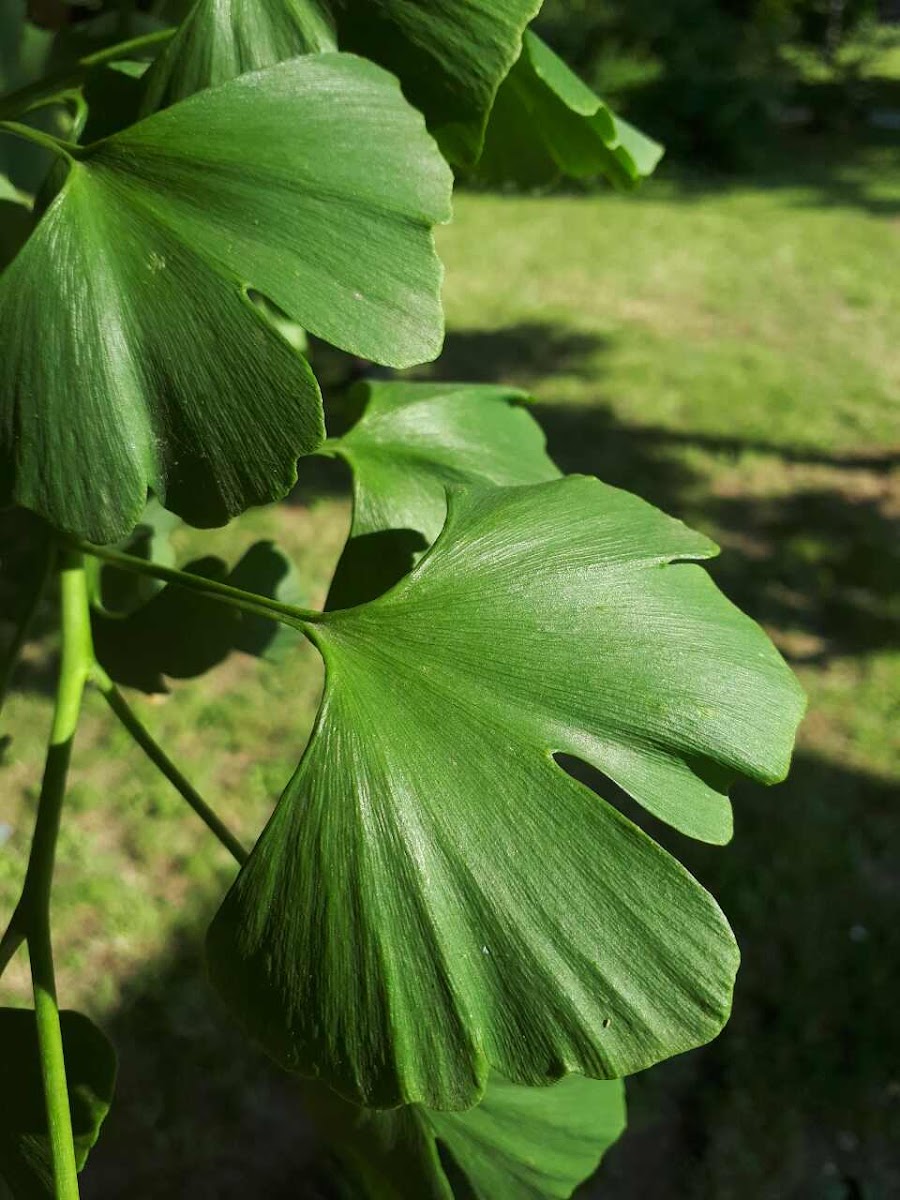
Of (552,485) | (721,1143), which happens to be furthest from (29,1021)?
(721,1143)

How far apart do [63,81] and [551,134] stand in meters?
0.41

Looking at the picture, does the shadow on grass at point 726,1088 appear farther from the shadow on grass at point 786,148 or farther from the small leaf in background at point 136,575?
the shadow on grass at point 786,148

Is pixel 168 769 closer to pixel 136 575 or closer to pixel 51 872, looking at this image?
pixel 51 872

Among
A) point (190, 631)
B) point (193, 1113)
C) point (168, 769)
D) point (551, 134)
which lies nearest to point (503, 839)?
point (168, 769)

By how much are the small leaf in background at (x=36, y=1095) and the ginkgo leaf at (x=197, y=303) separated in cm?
36

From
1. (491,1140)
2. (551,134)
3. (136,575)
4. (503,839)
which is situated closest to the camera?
(503,839)

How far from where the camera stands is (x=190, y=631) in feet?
3.52

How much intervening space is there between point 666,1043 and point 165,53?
27.9 inches

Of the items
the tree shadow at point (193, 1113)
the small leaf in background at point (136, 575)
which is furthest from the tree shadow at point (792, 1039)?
the small leaf in background at point (136, 575)

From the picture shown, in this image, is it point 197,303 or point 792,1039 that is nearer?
point 197,303

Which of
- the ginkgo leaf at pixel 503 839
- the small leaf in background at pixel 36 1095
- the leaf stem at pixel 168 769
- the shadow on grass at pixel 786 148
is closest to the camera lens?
the ginkgo leaf at pixel 503 839

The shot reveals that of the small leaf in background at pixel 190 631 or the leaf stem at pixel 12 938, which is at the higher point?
the leaf stem at pixel 12 938

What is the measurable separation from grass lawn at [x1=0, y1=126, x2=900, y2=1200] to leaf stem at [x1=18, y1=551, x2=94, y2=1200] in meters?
0.69

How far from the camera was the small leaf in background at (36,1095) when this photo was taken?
2.37 ft
